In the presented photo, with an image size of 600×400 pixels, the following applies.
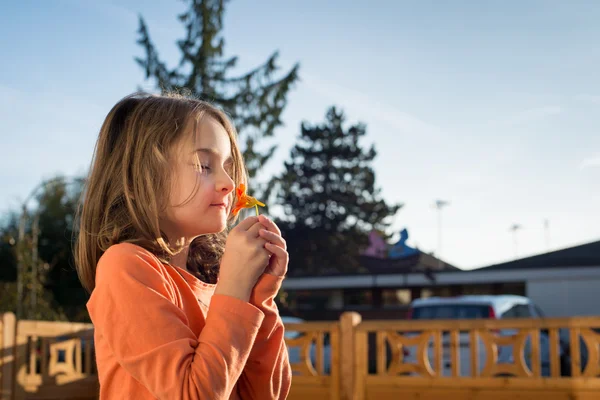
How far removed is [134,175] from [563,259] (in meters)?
29.7

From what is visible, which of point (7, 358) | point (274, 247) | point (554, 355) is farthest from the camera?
point (554, 355)

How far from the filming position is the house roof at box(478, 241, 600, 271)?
27.4 m

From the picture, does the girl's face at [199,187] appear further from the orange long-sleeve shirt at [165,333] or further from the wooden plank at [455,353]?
the wooden plank at [455,353]

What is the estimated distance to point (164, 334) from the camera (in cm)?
122

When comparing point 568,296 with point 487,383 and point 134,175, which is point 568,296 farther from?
point 134,175

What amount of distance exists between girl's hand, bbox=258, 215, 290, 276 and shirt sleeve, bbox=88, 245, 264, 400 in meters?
0.10

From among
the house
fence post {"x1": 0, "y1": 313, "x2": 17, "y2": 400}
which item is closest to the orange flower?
fence post {"x1": 0, "y1": 313, "x2": 17, "y2": 400}

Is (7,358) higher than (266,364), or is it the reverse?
(266,364)

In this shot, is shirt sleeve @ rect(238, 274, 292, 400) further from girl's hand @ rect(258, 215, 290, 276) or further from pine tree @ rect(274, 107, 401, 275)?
pine tree @ rect(274, 107, 401, 275)

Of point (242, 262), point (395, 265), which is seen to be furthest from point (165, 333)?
point (395, 265)

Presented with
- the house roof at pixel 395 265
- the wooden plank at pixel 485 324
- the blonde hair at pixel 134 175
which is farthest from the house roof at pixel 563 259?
the blonde hair at pixel 134 175

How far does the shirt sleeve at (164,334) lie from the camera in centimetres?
119

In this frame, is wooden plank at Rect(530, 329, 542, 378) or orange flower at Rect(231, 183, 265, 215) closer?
orange flower at Rect(231, 183, 265, 215)

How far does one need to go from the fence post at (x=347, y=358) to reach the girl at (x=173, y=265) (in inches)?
231
